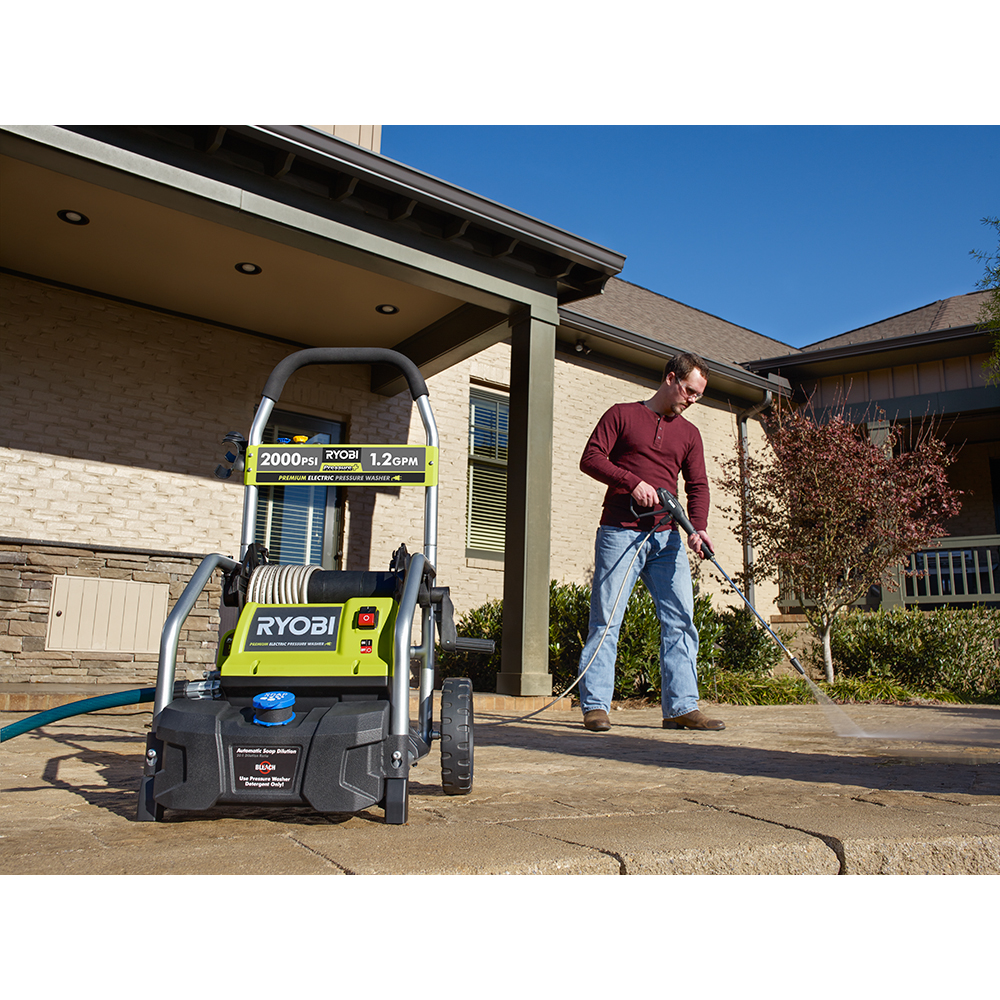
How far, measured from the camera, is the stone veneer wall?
6.43m

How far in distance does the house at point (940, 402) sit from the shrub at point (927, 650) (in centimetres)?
145

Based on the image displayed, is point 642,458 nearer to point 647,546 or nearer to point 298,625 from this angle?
point 647,546

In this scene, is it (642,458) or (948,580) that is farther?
(948,580)

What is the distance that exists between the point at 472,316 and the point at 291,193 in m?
2.25

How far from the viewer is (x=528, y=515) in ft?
24.8

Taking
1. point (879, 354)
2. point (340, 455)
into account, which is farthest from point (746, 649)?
point (340, 455)

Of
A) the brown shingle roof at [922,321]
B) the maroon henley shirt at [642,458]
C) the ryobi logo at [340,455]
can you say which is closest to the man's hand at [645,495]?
the maroon henley shirt at [642,458]

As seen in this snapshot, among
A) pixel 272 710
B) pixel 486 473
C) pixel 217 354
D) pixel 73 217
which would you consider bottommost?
pixel 272 710

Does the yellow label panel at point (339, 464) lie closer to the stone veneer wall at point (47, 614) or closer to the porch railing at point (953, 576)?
the stone veneer wall at point (47, 614)

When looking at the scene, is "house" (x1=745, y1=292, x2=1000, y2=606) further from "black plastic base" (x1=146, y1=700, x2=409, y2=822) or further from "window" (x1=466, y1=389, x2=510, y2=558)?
"black plastic base" (x1=146, y1=700, x2=409, y2=822)

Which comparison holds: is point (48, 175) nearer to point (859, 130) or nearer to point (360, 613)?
point (360, 613)

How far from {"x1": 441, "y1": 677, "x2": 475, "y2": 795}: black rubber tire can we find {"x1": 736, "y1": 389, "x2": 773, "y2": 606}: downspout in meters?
8.63

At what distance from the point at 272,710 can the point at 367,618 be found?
16.9 inches

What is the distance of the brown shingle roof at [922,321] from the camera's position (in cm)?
1449
